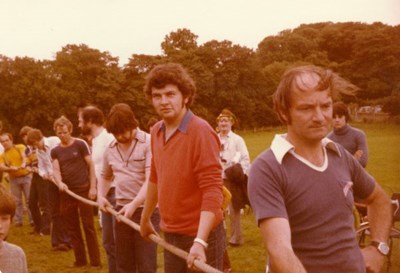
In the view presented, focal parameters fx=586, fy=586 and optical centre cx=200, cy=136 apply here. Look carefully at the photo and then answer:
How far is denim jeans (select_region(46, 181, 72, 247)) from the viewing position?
6.53 meters

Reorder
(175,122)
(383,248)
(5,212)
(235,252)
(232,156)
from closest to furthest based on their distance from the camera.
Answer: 1. (383,248)
2. (5,212)
3. (175,122)
4. (232,156)
5. (235,252)

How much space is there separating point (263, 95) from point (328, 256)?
104 ft

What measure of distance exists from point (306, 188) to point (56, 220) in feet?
18.0

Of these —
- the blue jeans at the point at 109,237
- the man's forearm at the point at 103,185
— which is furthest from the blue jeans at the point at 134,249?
the man's forearm at the point at 103,185

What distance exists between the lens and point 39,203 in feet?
25.6

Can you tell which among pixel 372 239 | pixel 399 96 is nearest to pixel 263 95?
pixel 399 96

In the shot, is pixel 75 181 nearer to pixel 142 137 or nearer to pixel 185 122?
pixel 142 137

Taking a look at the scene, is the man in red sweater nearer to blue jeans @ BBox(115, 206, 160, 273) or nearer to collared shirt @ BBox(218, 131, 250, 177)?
blue jeans @ BBox(115, 206, 160, 273)

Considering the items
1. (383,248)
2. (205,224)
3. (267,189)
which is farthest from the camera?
(205,224)

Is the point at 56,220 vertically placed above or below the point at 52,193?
below

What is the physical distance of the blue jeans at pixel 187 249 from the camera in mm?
2680

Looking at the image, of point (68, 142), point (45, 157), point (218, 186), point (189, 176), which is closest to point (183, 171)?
point (189, 176)

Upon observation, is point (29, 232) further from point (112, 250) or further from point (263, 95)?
point (263, 95)

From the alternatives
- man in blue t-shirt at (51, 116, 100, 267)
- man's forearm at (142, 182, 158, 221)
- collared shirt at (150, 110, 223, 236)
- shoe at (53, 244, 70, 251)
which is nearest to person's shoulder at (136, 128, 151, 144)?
man's forearm at (142, 182, 158, 221)
